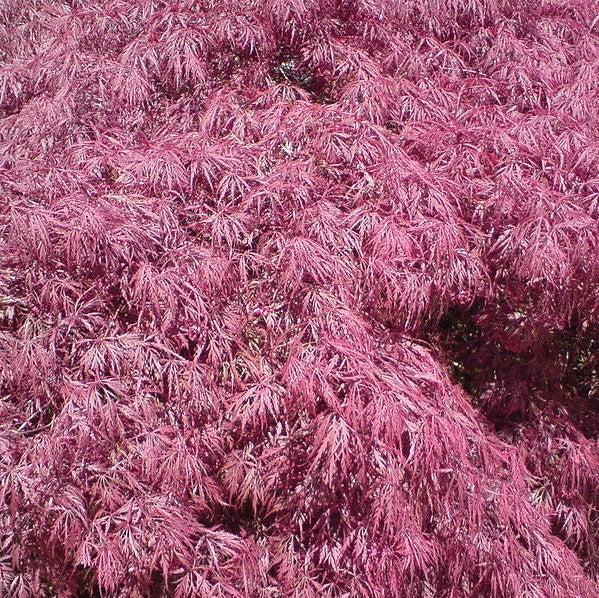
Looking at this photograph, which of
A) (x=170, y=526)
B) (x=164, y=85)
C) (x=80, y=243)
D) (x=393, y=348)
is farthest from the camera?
(x=164, y=85)

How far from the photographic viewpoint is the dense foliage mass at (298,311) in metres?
2.02

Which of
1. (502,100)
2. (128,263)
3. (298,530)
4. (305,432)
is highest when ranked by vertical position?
(502,100)

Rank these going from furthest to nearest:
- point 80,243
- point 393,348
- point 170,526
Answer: point 393,348 < point 80,243 < point 170,526

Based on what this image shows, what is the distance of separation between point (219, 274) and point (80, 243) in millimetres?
407

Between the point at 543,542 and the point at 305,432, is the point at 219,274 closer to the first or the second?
the point at 305,432

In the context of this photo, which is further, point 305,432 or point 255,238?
point 255,238

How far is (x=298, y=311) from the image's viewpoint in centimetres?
216

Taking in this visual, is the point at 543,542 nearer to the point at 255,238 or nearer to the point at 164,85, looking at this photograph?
the point at 255,238

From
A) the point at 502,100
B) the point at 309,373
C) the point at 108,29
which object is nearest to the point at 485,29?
the point at 502,100

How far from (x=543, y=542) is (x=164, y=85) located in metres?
2.08

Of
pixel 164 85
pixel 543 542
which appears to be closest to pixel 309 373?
pixel 543 542

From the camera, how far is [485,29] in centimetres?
286

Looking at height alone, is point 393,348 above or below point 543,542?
above

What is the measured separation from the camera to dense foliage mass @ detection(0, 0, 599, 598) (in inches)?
79.4
